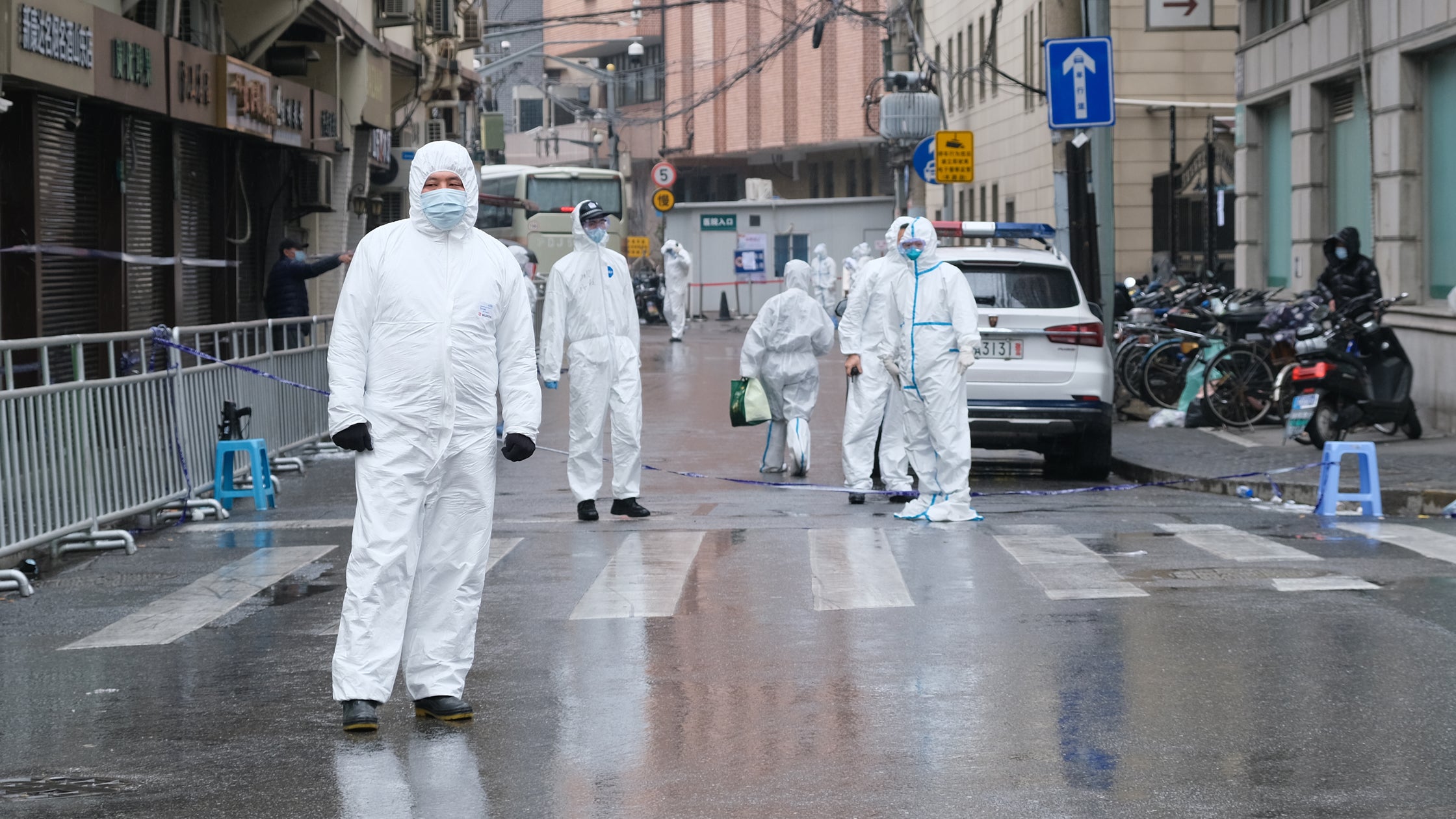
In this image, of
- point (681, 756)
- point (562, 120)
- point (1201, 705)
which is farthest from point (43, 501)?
point (562, 120)

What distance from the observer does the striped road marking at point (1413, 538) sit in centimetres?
978

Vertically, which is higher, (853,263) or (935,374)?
(853,263)

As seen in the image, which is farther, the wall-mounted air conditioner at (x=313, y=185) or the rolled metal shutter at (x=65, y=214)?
the wall-mounted air conditioner at (x=313, y=185)

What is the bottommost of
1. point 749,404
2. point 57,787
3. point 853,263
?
point 57,787

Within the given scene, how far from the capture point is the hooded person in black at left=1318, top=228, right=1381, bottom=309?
16.6m

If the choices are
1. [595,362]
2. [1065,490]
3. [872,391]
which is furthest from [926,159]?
[595,362]

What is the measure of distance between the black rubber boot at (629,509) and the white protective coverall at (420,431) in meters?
5.46

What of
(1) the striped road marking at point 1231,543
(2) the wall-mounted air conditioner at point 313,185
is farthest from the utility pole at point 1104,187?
(2) the wall-mounted air conditioner at point 313,185

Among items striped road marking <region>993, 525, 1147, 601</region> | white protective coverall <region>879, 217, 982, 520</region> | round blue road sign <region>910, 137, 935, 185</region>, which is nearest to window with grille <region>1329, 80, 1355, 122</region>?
round blue road sign <region>910, 137, 935, 185</region>

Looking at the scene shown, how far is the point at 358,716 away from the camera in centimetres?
625

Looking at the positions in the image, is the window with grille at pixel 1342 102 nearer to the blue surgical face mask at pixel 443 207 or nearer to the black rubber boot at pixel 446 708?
the blue surgical face mask at pixel 443 207

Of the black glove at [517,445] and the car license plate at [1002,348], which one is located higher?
the car license plate at [1002,348]

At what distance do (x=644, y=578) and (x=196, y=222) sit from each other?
500 inches

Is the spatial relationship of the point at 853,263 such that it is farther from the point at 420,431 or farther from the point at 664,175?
the point at 420,431
